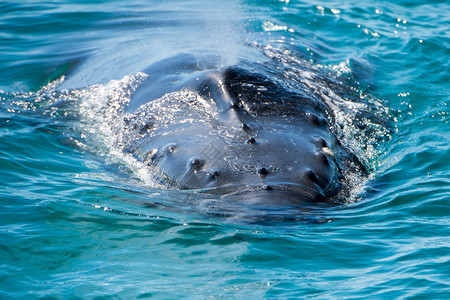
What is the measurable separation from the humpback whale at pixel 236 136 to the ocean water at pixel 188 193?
0.28 m

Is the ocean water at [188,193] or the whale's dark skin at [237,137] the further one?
the whale's dark skin at [237,137]

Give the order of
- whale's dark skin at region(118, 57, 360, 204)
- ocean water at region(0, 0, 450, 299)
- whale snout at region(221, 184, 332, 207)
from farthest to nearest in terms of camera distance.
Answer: whale's dark skin at region(118, 57, 360, 204) < whale snout at region(221, 184, 332, 207) < ocean water at region(0, 0, 450, 299)

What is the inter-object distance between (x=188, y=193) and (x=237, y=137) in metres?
0.98

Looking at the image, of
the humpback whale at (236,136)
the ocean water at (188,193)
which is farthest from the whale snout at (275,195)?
the ocean water at (188,193)

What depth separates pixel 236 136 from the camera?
289 inches

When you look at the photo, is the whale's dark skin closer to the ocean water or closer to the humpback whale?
the humpback whale

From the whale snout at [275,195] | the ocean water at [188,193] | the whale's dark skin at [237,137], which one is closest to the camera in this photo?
the ocean water at [188,193]

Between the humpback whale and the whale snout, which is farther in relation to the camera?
the humpback whale

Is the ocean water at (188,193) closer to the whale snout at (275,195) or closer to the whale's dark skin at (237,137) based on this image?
the whale snout at (275,195)

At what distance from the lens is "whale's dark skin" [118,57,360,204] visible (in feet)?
21.7

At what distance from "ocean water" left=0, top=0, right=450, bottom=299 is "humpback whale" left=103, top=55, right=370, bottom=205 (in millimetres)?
279

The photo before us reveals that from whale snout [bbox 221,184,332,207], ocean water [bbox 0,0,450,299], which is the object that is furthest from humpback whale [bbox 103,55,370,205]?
ocean water [bbox 0,0,450,299]

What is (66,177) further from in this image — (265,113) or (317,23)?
(317,23)

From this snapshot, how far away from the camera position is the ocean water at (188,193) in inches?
219
